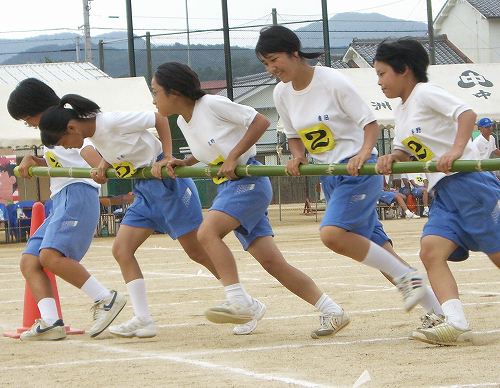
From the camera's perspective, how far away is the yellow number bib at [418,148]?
7.33 m

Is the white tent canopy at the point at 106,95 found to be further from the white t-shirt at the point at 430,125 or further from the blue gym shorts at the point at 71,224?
the white t-shirt at the point at 430,125

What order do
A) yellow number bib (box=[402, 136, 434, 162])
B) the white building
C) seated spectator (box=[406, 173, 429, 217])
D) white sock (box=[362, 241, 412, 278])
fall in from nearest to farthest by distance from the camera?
yellow number bib (box=[402, 136, 434, 162]) → white sock (box=[362, 241, 412, 278]) → seated spectator (box=[406, 173, 429, 217]) → the white building

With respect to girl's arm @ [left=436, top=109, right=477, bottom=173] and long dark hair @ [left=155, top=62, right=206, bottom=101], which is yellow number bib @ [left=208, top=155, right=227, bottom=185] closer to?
long dark hair @ [left=155, top=62, right=206, bottom=101]

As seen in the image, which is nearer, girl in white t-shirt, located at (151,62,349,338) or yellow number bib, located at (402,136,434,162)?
yellow number bib, located at (402,136,434,162)

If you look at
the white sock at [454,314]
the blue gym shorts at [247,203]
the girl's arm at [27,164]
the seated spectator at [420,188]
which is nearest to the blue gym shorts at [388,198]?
the seated spectator at [420,188]

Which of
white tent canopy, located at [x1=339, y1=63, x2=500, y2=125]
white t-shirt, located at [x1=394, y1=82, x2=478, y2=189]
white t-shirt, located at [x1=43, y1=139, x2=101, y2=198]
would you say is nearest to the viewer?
white t-shirt, located at [x1=394, y1=82, x2=478, y2=189]

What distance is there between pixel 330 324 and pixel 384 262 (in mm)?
584

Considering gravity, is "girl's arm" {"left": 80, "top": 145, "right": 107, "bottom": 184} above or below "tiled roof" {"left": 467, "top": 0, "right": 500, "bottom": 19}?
above

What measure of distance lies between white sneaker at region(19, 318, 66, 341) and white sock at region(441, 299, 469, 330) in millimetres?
2953

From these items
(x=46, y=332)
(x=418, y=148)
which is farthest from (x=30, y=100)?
(x=418, y=148)

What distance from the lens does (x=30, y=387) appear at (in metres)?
6.29

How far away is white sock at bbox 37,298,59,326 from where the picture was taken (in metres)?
8.67

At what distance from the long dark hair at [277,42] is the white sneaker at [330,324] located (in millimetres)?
1766

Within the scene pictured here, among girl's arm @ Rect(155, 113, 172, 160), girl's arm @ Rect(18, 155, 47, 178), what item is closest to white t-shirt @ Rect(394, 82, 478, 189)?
girl's arm @ Rect(155, 113, 172, 160)
